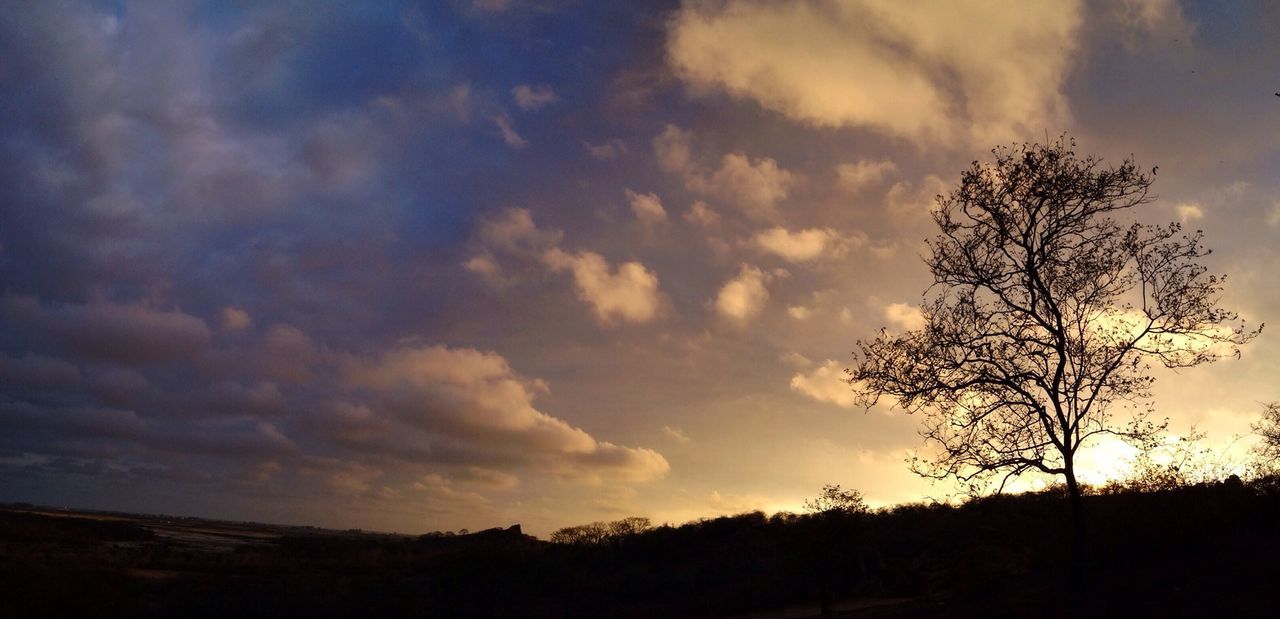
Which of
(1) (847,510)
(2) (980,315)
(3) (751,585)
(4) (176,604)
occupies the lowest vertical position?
(4) (176,604)

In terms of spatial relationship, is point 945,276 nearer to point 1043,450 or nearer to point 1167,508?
point 1043,450

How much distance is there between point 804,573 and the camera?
35.9 meters

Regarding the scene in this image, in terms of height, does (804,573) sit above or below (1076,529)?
below

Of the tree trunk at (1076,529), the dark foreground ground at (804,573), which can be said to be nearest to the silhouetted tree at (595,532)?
the dark foreground ground at (804,573)

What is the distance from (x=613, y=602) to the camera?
39156 millimetres

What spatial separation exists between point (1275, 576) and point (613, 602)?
30793mm

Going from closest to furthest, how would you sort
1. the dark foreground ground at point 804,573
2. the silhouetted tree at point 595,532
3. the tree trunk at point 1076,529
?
1. the tree trunk at point 1076,529
2. the dark foreground ground at point 804,573
3. the silhouetted tree at point 595,532

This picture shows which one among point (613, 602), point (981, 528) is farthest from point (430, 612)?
point (981, 528)

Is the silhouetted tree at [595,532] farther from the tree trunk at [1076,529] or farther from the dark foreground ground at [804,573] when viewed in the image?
the tree trunk at [1076,529]

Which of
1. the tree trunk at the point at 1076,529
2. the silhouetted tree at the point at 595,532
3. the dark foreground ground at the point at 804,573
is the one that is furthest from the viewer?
the silhouetted tree at the point at 595,532

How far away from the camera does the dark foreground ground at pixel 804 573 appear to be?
16016 mm

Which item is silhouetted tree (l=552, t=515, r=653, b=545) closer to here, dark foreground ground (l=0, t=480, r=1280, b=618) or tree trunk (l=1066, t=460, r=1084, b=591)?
dark foreground ground (l=0, t=480, r=1280, b=618)

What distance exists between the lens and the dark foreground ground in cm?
1602

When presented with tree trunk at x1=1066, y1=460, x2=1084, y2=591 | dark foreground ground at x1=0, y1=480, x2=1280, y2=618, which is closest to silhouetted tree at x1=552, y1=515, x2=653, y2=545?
dark foreground ground at x1=0, y1=480, x2=1280, y2=618
